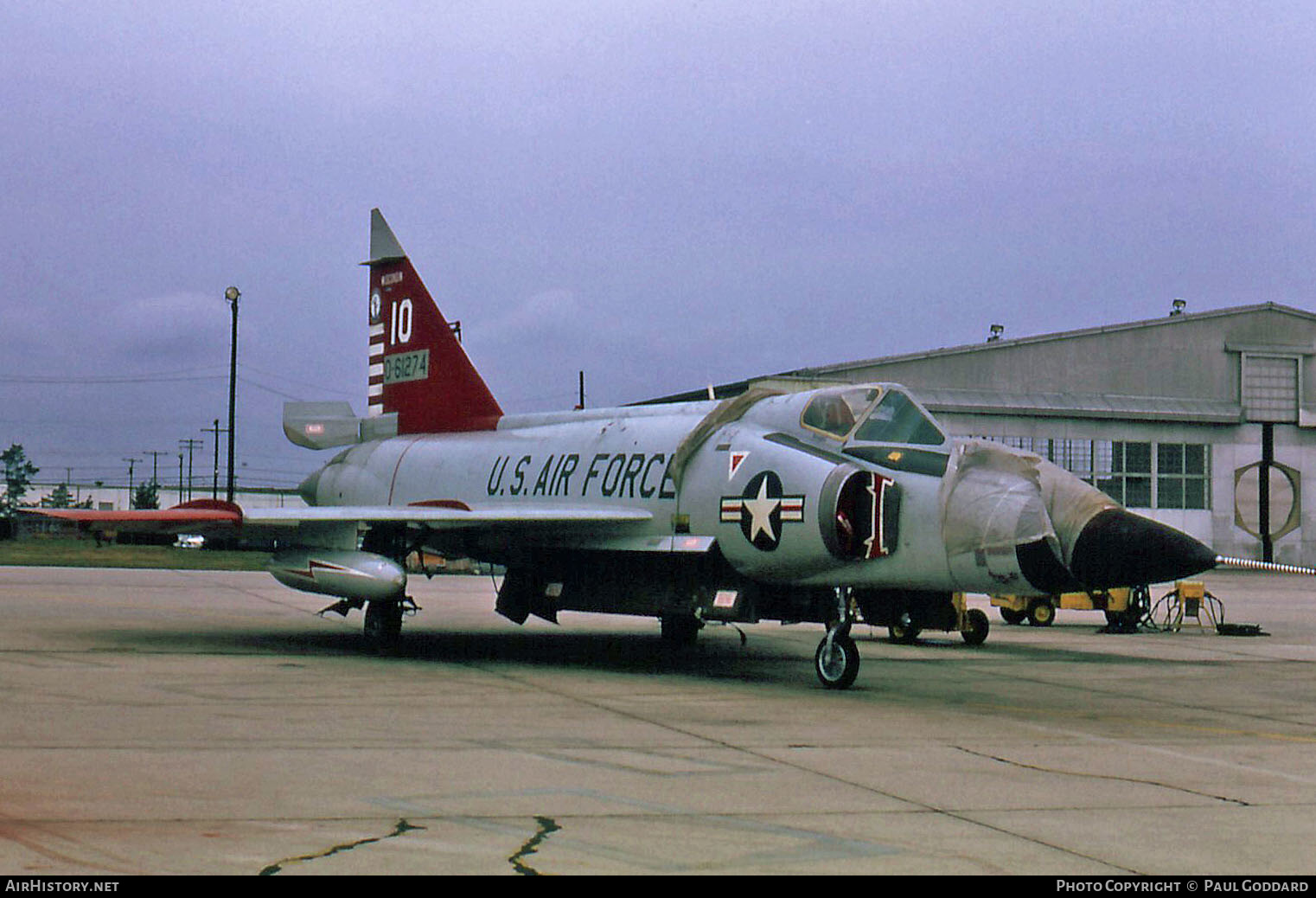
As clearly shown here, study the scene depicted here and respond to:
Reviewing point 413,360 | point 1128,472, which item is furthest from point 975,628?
point 1128,472

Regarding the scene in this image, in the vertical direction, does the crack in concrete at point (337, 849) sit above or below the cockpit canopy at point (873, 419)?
below

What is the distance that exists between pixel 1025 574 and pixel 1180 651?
8.38 metres

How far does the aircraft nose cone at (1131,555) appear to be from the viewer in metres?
10.1

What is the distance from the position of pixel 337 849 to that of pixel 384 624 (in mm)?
10375

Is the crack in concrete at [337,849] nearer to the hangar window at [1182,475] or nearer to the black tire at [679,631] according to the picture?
the black tire at [679,631]

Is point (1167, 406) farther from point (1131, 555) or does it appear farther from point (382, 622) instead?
point (1131, 555)

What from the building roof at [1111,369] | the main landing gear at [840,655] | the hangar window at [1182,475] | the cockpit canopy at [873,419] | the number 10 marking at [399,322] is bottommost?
the main landing gear at [840,655]

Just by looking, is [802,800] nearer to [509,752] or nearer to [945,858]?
[945,858]

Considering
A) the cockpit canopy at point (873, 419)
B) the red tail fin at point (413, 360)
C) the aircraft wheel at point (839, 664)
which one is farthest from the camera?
the red tail fin at point (413, 360)

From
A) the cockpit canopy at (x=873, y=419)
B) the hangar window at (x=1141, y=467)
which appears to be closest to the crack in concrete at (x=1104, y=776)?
the cockpit canopy at (x=873, y=419)

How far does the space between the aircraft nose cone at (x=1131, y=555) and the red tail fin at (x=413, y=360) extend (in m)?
8.56

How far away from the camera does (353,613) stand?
882 inches

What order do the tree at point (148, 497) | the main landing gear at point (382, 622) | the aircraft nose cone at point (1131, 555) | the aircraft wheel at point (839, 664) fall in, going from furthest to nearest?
the tree at point (148, 497), the main landing gear at point (382, 622), the aircraft wheel at point (839, 664), the aircraft nose cone at point (1131, 555)

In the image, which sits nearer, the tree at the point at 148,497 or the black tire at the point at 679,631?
the black tire at the point at 679,631
